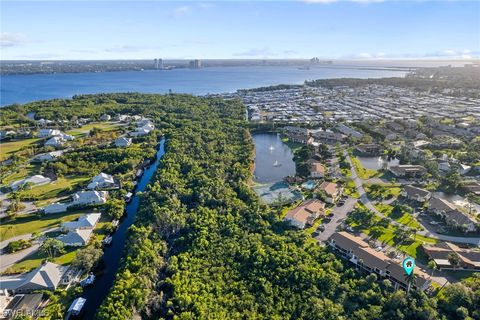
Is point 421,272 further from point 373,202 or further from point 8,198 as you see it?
point 8,198

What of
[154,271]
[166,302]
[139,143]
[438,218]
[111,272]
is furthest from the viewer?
[139,143]

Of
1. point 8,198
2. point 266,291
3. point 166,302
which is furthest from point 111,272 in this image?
point 8,198

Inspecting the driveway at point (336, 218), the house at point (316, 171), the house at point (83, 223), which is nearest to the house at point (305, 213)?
the driveway at point (336, 218)

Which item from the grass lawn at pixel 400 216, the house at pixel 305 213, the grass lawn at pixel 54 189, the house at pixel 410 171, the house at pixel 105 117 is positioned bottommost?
the grass lawn at pixel 400 216

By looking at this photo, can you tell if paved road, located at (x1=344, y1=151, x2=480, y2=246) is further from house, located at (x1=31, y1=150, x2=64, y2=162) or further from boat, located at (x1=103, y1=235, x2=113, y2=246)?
house, located at (x1=31, y1=150, x2=64, y2=162)

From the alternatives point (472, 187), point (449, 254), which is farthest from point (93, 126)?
point (472, 187)

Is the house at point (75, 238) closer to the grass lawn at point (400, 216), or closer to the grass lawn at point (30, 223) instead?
the grass lawn at point (30, 223)

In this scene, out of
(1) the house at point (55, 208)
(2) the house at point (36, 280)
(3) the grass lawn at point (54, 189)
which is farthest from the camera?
(3) the grass lawn at point (54, 189)
